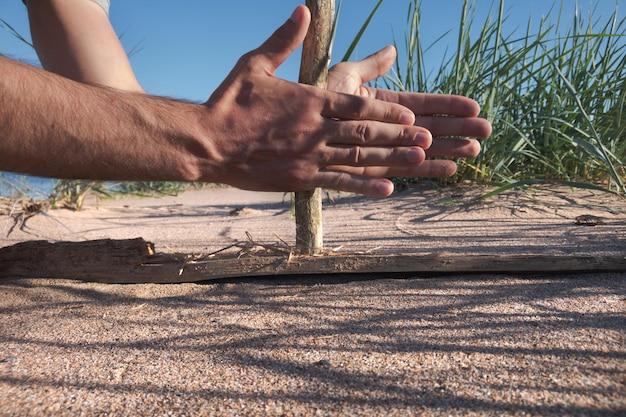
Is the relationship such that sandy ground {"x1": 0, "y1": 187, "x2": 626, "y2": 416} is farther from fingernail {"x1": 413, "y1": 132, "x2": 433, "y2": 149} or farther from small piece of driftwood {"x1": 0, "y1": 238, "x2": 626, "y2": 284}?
fingernail {"x1": 413, "y1": 132, "x2": 433, "y2": 149}

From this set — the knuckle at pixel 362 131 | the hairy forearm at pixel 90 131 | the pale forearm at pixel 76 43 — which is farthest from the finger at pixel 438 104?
the pale forearm at pixel 76 43

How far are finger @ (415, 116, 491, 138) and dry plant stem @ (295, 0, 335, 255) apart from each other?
36 cm

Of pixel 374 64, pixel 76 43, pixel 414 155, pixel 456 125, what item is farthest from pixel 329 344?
pixel 76 43

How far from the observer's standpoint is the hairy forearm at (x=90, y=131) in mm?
1057

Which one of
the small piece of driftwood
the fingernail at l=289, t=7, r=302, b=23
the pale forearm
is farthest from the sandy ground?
the pale forearm

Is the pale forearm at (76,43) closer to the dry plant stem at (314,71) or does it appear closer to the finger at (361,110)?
the dry plant stem at (314,71)

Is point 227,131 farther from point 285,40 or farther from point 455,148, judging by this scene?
point 455,148

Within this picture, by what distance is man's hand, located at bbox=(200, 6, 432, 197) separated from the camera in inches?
47.9

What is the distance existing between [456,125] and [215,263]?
0.81 m

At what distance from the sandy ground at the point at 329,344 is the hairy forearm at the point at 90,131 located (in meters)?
0.34

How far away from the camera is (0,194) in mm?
2949

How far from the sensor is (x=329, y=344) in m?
0.93

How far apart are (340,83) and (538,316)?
860mm

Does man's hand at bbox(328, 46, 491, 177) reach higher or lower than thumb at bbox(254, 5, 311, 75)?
Answer: lower
